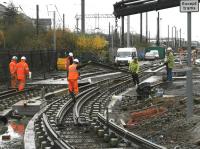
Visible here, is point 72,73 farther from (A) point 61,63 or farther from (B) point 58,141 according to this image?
(A) point 61,63

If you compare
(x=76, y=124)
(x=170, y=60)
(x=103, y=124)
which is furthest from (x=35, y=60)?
(x=103, y=124)

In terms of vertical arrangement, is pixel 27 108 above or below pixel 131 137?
below

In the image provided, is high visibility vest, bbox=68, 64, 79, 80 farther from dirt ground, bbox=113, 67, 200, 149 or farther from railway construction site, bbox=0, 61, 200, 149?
dirt ground, bbox=113, 67, 200, 149

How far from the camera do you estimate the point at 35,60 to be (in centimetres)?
4741

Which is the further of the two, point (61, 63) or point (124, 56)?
point (124, 56)

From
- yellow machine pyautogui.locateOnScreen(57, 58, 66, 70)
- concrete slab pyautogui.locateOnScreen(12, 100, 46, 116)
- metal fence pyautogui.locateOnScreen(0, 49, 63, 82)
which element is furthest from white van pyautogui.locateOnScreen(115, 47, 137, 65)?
concrete slab pyautogui.locateOnScreen(12, 100, 46, 116)

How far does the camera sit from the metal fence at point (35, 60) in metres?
38.3

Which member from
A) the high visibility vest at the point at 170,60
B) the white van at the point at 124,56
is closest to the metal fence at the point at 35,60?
the white van at the point at 124,56

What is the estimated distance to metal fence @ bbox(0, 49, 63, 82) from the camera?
1509 inches

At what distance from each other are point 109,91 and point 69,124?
11994 millimetres

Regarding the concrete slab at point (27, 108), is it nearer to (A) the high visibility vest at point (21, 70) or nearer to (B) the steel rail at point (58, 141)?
(B) the steel rail at point (58, 141)

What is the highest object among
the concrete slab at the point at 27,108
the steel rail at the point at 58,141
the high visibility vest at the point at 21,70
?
the high visibility vest at the point at 21,70

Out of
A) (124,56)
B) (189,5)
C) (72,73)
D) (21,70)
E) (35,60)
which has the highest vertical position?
(189,5)

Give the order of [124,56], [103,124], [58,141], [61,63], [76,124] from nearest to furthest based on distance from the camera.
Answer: [58,141] → [103,124] → [76,124] → [61,63] → [124,56]
